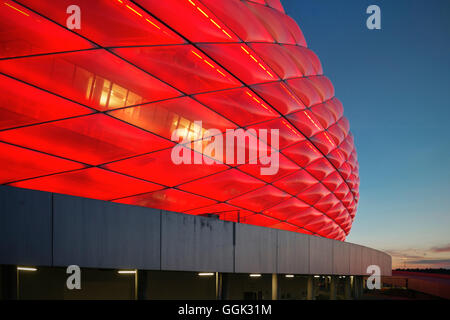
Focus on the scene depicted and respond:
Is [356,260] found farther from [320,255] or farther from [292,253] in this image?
[292,253]

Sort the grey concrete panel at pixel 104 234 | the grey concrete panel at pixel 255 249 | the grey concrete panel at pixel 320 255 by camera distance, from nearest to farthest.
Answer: the grey concrete panel at pixel 104 234
the grey concrete panel at pixel 255 249
the grey concrete panel at pixel 320 255

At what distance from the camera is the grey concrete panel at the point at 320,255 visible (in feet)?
39.8

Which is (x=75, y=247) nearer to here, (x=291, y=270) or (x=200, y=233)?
(x=200, y=233)

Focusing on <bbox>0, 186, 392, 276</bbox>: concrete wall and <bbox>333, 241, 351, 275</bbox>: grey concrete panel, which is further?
<bbox>333, 241, 351, 275</bbox>: grey concrete panel

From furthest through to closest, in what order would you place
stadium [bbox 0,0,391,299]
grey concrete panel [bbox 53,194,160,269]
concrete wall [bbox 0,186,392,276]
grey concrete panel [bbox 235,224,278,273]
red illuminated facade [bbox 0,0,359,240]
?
grey concrete panel [bbox 235,224,278,273], red illuminated facade [bbox 0,0,359,240], stadium [bbox 0,0,391,299], grey concrete panel [bbox 53,194,160,269], concrete wall [bbox 0,186,392,276]

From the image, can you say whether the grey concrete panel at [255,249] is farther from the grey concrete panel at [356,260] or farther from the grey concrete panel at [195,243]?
the grey concrete panel at [356,260]

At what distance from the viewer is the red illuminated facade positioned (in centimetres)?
643

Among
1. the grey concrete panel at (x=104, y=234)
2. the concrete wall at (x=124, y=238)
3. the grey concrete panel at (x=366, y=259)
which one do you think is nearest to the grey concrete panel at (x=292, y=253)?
the concrete wall at (x=124, y=238)

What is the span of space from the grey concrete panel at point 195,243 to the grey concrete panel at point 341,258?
7.07 metres

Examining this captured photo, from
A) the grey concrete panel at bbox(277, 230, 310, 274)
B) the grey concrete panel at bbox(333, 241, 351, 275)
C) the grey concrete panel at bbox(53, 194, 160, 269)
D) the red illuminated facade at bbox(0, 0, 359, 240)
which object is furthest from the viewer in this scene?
the grey concrete panel at bbox(333, 241, 351, 275)

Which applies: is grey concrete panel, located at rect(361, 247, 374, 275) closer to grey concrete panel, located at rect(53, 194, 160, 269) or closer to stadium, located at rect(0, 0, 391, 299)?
stadium, located at rect(0, 0, 391, 299)

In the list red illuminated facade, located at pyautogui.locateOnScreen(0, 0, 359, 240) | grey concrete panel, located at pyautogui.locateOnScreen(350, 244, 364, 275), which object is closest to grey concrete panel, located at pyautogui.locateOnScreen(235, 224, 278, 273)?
red illuminated facade, located at pyautogui.locateOnScreen(0, 0, 359, 240)
